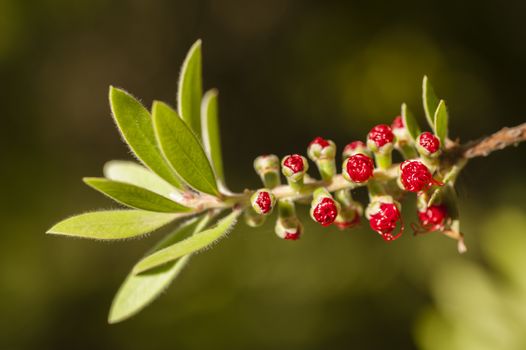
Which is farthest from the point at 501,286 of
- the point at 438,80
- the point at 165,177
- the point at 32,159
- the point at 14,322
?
the point at 32,159

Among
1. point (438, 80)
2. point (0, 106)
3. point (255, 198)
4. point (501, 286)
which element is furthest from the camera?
point (0, 106)

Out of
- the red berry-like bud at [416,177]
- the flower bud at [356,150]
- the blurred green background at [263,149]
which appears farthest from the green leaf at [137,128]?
the blurred green background at [263,149]

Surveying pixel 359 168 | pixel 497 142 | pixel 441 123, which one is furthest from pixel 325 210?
pixel 497 142

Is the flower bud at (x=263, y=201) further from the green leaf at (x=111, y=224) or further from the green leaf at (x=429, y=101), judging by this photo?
the green leaf at (x=429, y=101)

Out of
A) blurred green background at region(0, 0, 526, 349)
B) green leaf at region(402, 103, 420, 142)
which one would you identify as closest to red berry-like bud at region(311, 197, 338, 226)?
green leaf at region(402, 103, 420, 142)

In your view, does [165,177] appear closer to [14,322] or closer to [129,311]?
[129,311]

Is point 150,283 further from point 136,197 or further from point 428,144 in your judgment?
point 428,144
